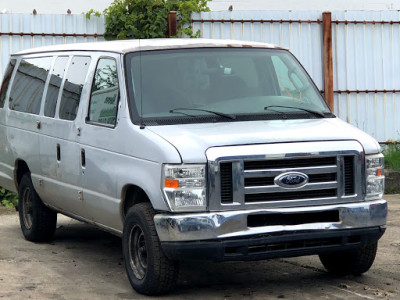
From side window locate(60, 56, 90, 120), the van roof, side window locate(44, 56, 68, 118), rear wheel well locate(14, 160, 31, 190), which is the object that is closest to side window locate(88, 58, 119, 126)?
the van roof

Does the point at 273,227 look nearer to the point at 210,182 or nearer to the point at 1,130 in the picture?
the point at 210,182

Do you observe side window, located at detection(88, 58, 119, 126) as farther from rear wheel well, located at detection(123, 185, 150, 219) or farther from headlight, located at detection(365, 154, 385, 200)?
headlight, located at detection(365, 154, 385, 200)

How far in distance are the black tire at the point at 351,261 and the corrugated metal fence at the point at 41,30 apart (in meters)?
5.86

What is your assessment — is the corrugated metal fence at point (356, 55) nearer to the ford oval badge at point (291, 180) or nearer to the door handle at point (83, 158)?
the door handle at point (83, 158)

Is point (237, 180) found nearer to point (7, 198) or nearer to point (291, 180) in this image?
point (291, 180)

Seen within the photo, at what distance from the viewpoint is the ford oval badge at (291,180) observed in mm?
7000

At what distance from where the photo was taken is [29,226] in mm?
10031

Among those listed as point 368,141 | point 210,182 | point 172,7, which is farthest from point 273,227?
point 172,7

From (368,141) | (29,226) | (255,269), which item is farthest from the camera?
(29,226)

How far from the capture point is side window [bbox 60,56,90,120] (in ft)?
28.5

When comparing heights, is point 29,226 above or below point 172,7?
below

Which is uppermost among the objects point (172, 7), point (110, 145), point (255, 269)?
point (172, 7)

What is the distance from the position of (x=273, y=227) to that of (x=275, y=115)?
1157mm

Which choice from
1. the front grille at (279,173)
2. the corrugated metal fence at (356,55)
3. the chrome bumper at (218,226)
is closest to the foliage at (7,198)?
the corrugated metal fence at (356,55)
